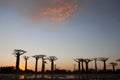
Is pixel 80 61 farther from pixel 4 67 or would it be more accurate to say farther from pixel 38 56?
pixel 4 67

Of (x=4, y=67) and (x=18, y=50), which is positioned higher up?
(x=18, y=50)

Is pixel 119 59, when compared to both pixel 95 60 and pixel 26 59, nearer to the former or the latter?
pixel 95 60

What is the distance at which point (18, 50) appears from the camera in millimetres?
63281

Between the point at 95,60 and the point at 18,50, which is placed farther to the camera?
the point at 95,60

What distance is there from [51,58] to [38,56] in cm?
810

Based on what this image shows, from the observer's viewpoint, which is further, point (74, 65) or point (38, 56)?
point (74, 65)

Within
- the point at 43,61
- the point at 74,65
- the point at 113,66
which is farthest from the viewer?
the point at 74,65

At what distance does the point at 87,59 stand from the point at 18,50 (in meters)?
33.9

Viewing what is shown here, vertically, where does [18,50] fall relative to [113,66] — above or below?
above

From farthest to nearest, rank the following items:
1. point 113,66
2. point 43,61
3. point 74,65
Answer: point 74,65, point 113,66, point 43,61

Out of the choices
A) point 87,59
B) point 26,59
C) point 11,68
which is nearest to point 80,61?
point 87,59

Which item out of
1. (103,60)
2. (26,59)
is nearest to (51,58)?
(26,59)

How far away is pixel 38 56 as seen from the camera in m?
76.8

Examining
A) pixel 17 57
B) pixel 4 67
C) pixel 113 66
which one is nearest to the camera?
pixel 17 57
